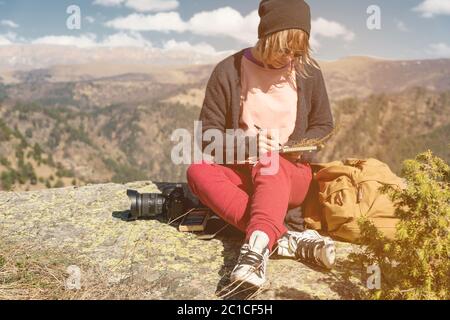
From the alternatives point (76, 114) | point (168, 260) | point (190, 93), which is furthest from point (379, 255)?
point (190, 93)

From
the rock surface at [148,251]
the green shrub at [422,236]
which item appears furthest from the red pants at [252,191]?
the green shrub at [422,236]

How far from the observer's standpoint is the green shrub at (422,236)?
2.27 meters

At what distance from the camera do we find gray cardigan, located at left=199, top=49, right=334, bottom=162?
353cm

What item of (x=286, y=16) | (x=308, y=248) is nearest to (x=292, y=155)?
(x=308, y=248)

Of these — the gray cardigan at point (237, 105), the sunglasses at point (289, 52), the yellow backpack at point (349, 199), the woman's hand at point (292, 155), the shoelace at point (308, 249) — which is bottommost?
the shoelace at point (308, 249)

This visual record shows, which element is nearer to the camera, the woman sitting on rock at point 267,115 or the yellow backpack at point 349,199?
the woman sitting on rock at point 267,115

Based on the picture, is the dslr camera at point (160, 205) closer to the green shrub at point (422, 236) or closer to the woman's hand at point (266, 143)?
the woman's hand at point (266, 143)

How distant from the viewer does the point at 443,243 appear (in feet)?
7.39

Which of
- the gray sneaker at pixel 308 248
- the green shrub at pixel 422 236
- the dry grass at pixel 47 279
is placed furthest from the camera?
the gray sneaker at pixel 308 248

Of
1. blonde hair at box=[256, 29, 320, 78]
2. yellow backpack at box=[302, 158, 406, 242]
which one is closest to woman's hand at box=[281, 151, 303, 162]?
yellow backpack at box=[302, 158, 406, 242]

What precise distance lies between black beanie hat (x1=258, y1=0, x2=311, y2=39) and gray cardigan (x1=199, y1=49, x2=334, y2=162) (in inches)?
22.3

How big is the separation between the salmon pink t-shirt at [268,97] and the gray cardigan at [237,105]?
0.06 m

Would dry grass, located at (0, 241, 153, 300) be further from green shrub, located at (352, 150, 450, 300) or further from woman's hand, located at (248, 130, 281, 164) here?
green shrub, located at (352, 150, 450, 300)
